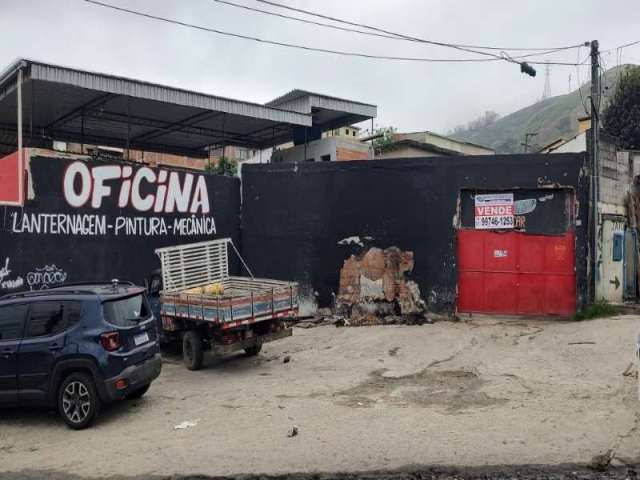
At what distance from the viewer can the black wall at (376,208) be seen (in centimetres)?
1345

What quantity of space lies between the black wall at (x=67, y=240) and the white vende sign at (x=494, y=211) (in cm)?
722

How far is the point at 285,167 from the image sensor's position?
1536 centimetres

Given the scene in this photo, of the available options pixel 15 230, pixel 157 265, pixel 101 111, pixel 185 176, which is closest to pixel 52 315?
pixel 15 230

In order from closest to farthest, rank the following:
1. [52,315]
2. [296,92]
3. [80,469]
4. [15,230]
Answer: [80,469]
[52,315]
[15,230]
[296,92]

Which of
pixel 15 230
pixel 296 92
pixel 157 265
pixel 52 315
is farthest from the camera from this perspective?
pixel 296 92

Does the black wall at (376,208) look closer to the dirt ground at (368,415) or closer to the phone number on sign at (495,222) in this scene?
the phone number on sign at (495,222)

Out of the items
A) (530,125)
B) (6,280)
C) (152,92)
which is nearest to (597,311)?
(152,92)

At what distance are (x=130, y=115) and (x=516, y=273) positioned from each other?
492 inches

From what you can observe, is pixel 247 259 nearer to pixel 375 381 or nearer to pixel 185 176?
pixel 185 176

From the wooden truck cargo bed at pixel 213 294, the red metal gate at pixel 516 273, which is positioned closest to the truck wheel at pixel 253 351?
the wooden truck cargo bed at pixel 213 294

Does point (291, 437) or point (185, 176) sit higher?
point (185, 176)

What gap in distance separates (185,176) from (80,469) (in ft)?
31.7

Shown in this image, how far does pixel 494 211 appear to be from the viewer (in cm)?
1366

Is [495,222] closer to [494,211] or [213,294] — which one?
[494,211]
